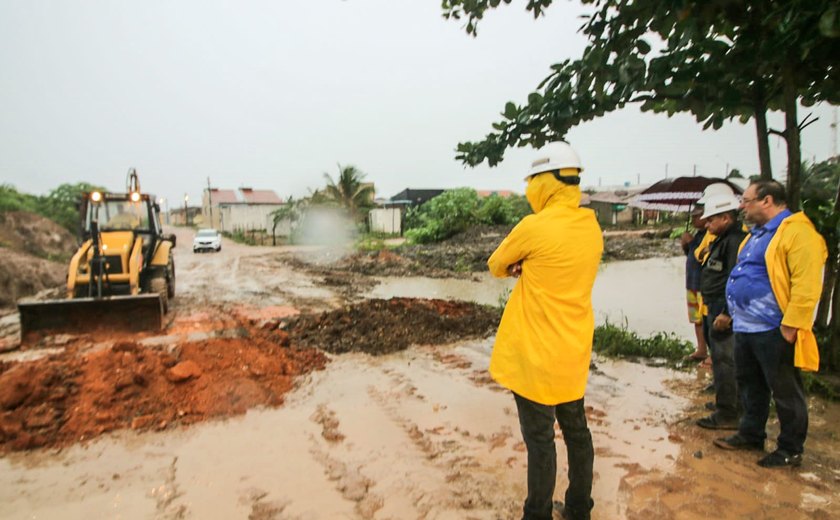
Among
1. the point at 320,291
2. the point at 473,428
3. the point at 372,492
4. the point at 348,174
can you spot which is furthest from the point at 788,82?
the point at 348,174

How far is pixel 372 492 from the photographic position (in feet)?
9.79

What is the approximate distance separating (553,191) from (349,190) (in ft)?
94.9

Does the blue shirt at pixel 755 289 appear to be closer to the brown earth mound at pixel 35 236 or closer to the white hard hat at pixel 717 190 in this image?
the white hard hat at pixel 717 190

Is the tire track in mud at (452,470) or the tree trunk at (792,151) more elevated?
the tree trunk at (792,151)

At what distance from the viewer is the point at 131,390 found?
14.3ft

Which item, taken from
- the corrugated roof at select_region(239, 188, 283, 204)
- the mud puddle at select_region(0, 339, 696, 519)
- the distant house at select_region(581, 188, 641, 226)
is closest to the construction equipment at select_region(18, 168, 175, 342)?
the mud puddle at select_region(0, 339, 696, 519)

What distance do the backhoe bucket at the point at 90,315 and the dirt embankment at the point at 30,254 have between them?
5.45 metres

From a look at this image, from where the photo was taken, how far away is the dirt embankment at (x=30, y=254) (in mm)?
11438

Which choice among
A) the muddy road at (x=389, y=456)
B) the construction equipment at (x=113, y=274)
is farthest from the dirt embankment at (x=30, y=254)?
the muddy road at (x=389, y=456)

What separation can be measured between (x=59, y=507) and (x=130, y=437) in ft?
2.91

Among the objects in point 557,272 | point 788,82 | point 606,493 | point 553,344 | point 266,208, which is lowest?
point 606,493

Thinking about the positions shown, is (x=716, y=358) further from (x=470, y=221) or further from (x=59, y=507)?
(x=470, y=221)

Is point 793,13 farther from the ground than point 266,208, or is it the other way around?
point 266,208

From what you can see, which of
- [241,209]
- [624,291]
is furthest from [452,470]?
[241,209]
